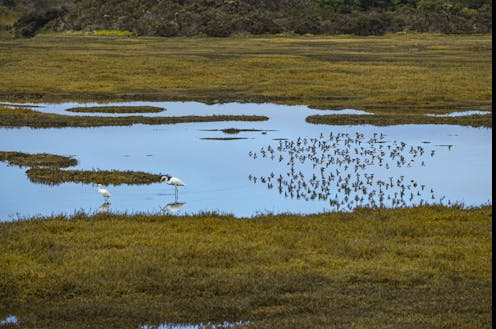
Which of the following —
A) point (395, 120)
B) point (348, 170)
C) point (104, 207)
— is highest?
point (104, 207)

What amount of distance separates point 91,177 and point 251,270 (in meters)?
12.4

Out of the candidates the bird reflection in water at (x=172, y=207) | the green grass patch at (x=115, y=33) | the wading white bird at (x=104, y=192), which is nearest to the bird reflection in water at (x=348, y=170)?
the bird reflection in water at (x=172, y=207)

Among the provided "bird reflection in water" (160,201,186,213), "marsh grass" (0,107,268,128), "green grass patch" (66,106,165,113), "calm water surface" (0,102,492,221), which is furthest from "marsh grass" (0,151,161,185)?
"green grass patch" (66,106,165,113)

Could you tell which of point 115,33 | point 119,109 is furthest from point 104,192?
point 115,33

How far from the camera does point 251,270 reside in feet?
53.7

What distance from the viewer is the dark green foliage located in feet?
541

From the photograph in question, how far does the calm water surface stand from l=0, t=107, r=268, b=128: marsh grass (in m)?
1.34

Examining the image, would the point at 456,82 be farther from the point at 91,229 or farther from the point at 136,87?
the point at 91,229

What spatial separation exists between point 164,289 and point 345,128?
1066 inches

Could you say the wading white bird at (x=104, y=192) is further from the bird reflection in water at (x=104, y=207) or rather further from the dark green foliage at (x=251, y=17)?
the dark green foliage at (x=251, y=17)

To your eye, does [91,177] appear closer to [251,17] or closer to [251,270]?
[251,270]

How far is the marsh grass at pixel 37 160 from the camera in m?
30.4

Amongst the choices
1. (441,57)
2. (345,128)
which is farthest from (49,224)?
(441,57)

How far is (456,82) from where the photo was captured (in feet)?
211
